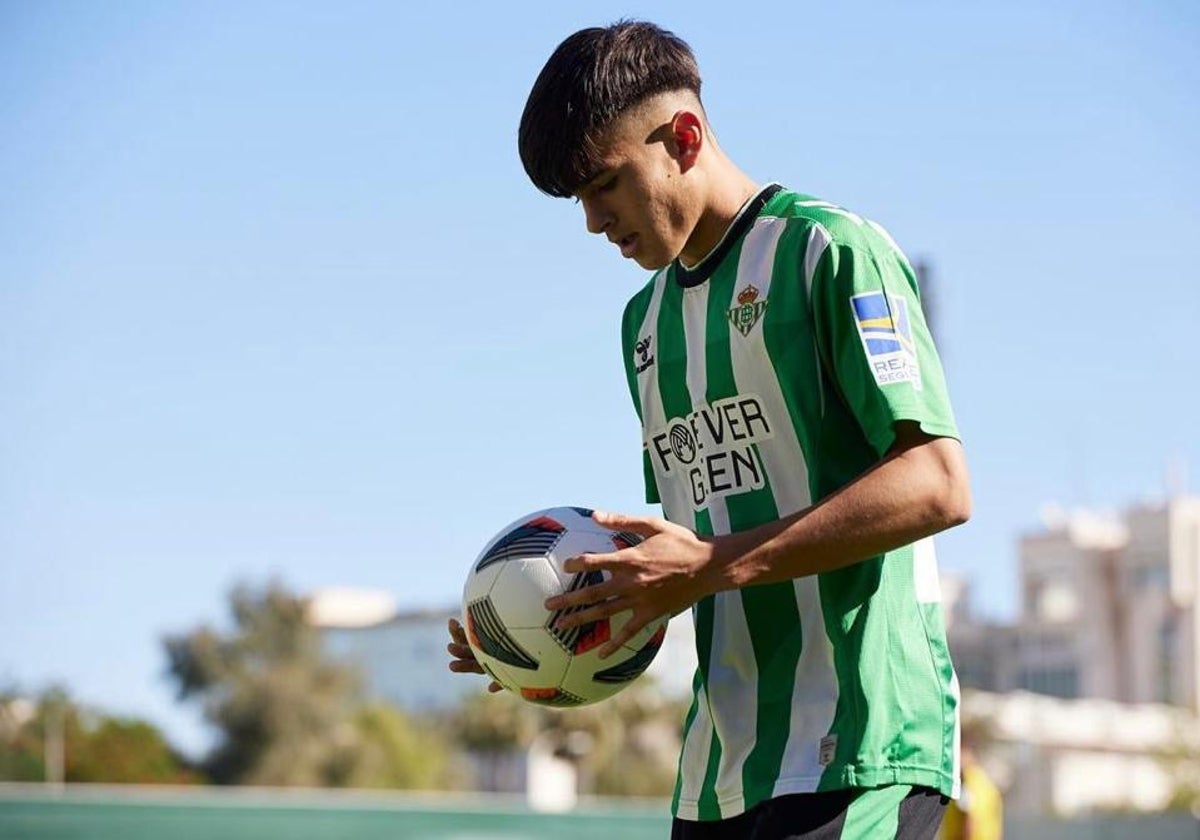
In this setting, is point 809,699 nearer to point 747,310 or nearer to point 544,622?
point 544,622

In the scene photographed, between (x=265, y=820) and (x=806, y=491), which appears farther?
(x=265, y=820)

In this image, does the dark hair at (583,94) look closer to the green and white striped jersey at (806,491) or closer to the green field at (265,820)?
the green and white striped jersey at (806,491)

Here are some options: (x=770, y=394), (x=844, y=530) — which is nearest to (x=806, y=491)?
(x=770, y=394)

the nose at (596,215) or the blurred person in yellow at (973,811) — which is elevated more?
the nose at (596,215)

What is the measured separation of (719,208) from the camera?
3791mm

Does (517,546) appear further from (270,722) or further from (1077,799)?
(1077,799)

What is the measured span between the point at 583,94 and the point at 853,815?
1445 mm

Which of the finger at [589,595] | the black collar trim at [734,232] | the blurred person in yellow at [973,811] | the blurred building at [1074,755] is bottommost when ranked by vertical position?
the blurred building at [1074,755]

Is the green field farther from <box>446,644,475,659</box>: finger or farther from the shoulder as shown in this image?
the shoulder

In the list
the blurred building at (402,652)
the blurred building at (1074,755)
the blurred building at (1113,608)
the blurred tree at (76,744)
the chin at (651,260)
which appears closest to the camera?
the chin at (651,260)

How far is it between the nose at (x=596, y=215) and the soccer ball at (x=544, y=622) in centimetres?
58

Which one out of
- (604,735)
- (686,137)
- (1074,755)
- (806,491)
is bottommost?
(1074,755)

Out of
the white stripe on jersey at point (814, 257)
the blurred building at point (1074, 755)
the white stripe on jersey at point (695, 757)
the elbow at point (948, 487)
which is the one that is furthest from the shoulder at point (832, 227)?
the blurred building at point (1074, 755)

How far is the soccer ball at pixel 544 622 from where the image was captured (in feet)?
12.0
